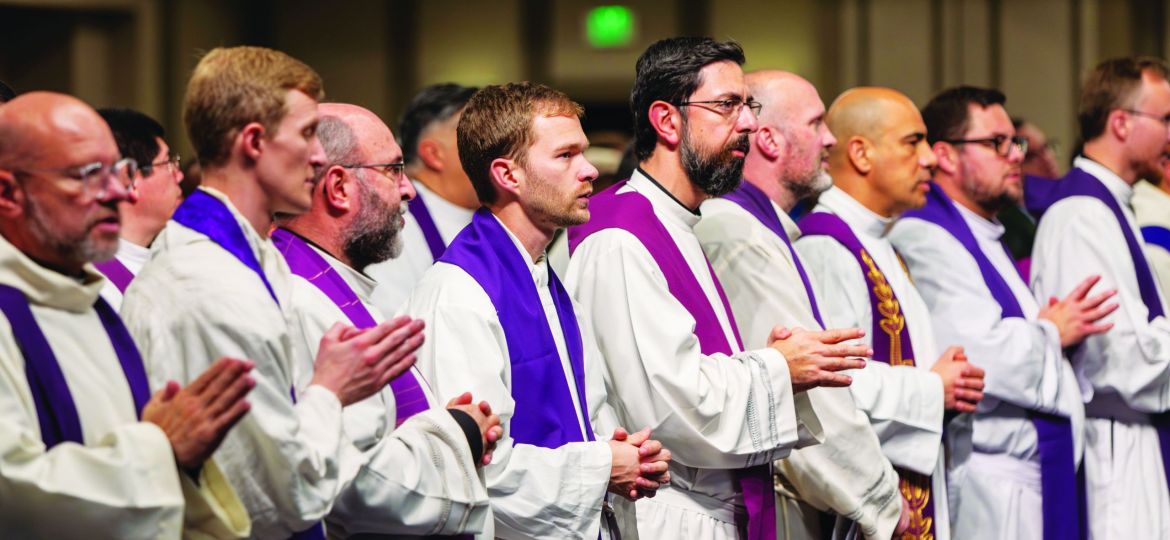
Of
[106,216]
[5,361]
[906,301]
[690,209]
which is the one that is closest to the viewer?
[5,361]

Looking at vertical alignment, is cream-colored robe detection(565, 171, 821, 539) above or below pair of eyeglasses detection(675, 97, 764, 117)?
below

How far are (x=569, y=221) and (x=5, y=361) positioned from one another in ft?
5.30

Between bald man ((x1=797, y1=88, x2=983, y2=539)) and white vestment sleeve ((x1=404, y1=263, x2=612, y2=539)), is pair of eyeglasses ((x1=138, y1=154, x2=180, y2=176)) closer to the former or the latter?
white vestment sleeve ((x1=404, y1=263, x2=612, y2=539))

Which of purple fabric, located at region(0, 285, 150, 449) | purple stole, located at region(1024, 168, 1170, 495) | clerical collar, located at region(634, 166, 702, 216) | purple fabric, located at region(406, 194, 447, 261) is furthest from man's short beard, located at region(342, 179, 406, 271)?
purple stole, located at region(1024, 168, 1170, 495)

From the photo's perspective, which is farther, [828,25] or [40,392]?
[828,25]

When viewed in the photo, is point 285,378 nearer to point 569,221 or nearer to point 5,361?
point 5,361

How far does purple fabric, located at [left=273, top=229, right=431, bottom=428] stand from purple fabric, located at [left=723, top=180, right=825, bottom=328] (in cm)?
152

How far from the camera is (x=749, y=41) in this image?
10.4m

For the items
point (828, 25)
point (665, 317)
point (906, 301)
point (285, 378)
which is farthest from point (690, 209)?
point (828, 25)

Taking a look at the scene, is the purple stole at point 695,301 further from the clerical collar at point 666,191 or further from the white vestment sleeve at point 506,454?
the white vestment sleeve at point 506,454

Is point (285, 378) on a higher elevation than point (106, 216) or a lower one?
lower

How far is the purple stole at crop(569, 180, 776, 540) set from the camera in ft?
13.7

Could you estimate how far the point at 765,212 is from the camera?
190 inches

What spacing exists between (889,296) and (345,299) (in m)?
2.14
